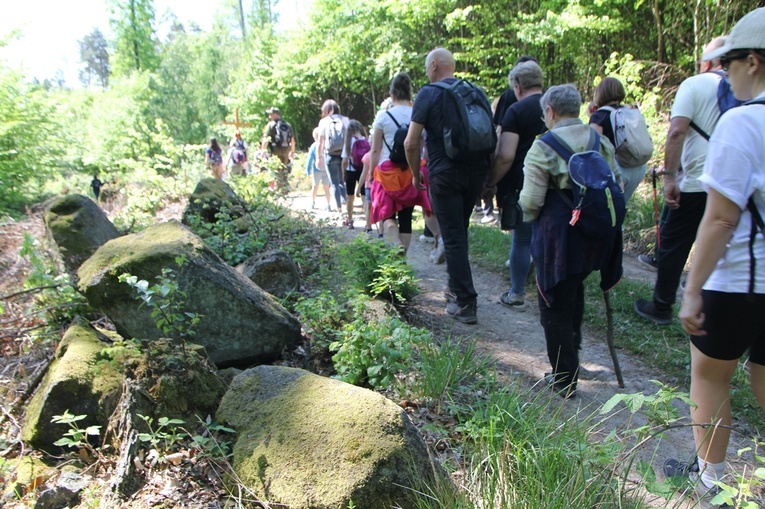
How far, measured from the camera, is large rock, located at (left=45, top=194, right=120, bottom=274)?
5406 mm

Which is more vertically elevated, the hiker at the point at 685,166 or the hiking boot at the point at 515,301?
the hiker at the point at 685,166

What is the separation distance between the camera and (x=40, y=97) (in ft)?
44.5

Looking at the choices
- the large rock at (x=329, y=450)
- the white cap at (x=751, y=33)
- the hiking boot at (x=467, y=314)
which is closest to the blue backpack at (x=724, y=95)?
the white cap at (x=751, y=33)

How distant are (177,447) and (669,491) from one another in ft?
7.57

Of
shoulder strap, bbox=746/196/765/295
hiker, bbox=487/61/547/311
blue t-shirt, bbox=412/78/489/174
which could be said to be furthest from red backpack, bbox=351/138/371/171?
shoulder strap, bbox=746/196/765/295

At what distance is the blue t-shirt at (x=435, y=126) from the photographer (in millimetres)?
Result: 4621

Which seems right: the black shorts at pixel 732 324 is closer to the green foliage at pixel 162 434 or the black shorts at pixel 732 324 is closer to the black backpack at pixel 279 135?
the green foliage at pixel 162 434

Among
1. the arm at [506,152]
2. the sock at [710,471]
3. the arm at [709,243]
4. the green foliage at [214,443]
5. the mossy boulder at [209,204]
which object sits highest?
the arm at [506,152]

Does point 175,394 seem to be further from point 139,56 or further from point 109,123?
point 139,56

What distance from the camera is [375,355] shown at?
347cm

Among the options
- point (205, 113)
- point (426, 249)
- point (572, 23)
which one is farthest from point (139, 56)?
point (426, 249)

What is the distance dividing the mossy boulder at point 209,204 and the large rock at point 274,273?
2.11 meters

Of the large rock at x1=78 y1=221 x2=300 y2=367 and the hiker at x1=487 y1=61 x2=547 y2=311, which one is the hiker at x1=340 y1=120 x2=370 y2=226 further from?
the large rock at x1=78 y1=221 x2=300 y2=367

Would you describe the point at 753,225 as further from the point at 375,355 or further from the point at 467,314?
the point at 467,314
